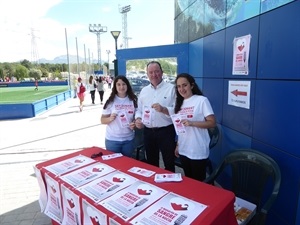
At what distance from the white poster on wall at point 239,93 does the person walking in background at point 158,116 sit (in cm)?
97

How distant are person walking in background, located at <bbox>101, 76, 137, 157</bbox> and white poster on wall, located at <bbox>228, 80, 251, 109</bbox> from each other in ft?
4.80

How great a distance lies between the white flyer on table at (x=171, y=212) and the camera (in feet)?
4.96

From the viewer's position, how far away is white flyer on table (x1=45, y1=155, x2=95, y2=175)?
239 centimetres

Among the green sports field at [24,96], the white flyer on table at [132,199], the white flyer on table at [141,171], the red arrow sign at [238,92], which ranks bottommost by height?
the green sports field at [24,96]

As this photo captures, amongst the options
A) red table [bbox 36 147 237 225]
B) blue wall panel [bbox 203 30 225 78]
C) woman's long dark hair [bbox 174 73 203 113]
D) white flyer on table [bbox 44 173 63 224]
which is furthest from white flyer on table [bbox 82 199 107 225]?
blue wall panel [bbox 203 30 225 78]

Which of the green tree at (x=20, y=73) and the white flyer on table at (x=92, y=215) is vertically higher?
the green tree at (x=20, y=73)

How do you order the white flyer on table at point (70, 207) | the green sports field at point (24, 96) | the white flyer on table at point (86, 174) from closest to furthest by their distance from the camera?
the white flyer on table at point (70, 207) < the white flyer on table at point (86, 174) < the green sports field at point (24, 96)

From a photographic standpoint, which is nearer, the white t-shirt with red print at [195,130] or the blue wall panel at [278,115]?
the blue wall panel at [278,115]

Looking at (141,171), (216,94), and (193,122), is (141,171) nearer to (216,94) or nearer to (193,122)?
(193,122)

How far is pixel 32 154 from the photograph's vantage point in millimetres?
5691

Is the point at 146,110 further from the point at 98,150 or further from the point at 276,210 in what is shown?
the point at 276,210

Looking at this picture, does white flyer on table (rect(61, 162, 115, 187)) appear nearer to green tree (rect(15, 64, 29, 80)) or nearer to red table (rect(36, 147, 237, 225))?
red table (rect(36, 147, 237, 225))

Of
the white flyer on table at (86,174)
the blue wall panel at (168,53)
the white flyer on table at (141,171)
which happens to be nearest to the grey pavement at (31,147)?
the white flyer on table at (86,174)

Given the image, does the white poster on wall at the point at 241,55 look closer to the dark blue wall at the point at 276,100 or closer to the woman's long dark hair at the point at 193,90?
the dark blue wall at the point at 276,100
